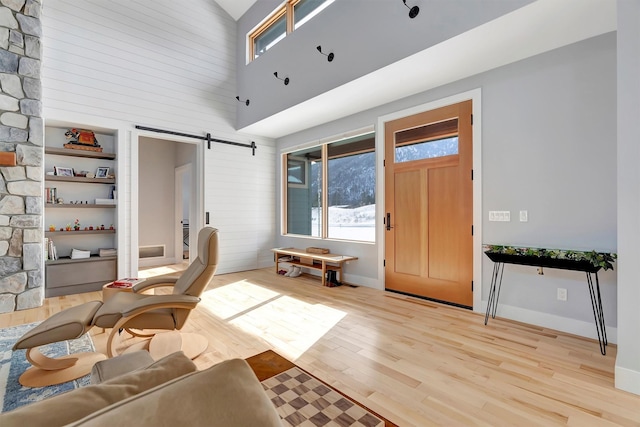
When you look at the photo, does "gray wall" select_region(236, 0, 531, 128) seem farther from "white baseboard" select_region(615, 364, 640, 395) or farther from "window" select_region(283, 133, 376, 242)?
"white baseboard" select_region(615, 364, 640, 395)

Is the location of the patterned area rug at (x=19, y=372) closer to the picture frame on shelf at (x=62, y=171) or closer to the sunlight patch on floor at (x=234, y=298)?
the sunlight patch on floor at (x=234, y=298)

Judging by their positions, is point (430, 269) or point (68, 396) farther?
point (430, 269)

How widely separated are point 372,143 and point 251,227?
2.92 m

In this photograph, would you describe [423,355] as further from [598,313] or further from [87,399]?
[87,399]

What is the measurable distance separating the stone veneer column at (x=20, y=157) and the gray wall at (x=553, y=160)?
5.28 meters

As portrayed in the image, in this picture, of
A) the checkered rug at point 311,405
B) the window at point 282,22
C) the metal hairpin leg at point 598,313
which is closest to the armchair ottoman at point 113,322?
the checkered rug at point 311,405

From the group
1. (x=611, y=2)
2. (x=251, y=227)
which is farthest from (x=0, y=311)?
(x=611, y=2)

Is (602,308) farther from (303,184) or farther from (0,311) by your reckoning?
(0,311)

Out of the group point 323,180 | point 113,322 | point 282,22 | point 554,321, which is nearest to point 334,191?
point 323,180

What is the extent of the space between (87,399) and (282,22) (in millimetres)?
5737

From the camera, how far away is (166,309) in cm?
234

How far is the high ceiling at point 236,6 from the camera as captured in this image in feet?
18.0

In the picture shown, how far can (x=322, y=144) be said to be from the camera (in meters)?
5.41

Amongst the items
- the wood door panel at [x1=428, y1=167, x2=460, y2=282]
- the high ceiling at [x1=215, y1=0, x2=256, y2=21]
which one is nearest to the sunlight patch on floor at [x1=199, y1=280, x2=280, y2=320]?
the wood door panel at [x1=428, y1=167, x2=460, y2=282]
